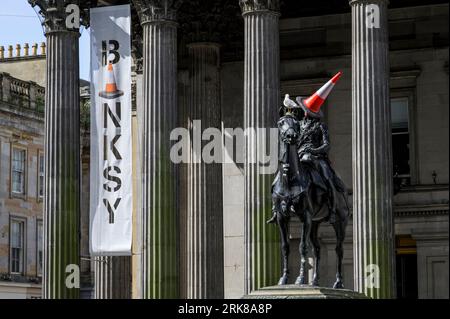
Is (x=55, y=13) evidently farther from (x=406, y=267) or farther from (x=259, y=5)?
(x=406, y=267)

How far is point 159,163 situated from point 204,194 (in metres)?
5.50

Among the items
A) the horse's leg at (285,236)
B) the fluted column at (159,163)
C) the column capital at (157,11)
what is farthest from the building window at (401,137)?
the horse's leg at (285,236)

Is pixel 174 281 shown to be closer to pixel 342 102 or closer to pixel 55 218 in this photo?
pixel 55 218

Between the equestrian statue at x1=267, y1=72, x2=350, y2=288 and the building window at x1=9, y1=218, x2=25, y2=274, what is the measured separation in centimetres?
3838

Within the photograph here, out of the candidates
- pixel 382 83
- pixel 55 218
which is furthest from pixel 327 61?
pixel 55 218

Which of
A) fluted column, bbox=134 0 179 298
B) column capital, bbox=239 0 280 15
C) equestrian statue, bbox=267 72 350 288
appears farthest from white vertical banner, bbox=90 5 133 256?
equestrian statue, bbox=267 72 350 288

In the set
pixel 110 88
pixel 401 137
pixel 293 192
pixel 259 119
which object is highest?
pixel 110 88

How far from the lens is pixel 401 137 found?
1916 inches

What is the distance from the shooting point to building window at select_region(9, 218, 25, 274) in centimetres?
7131

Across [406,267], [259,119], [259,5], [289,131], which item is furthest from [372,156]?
[406,267]

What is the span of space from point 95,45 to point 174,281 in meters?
8.21

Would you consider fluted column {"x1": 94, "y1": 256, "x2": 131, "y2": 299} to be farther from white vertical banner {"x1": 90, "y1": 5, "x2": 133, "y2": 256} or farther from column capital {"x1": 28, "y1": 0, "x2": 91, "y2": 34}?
column capital {"x1": 28, "y1": 0, "x2": 91, "y2": 34}

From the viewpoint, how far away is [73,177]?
44.5m
